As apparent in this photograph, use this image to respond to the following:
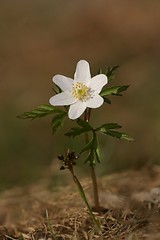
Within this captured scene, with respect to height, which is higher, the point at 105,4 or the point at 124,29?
the point at 105,4

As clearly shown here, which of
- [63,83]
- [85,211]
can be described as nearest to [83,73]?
[63,83]

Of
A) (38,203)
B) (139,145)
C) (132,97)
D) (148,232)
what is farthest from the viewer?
(132,97)

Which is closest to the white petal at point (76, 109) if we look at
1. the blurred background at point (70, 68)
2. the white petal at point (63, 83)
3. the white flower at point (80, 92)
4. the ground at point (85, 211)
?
the white flower at point (80, 92)

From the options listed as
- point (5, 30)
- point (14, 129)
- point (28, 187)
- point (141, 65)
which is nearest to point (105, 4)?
point (5, 30)

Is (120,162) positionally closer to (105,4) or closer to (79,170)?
(79,170)

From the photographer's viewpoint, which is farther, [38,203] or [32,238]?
[38,203]

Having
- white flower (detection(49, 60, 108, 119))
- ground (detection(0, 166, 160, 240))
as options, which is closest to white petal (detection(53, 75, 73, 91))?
white flower (detection(49, 60, 108, 119))

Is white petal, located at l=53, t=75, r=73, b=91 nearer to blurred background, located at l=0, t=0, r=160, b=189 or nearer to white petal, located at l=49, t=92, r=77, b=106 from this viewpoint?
white petal, located at l=49, t=92, r=77, b=106
